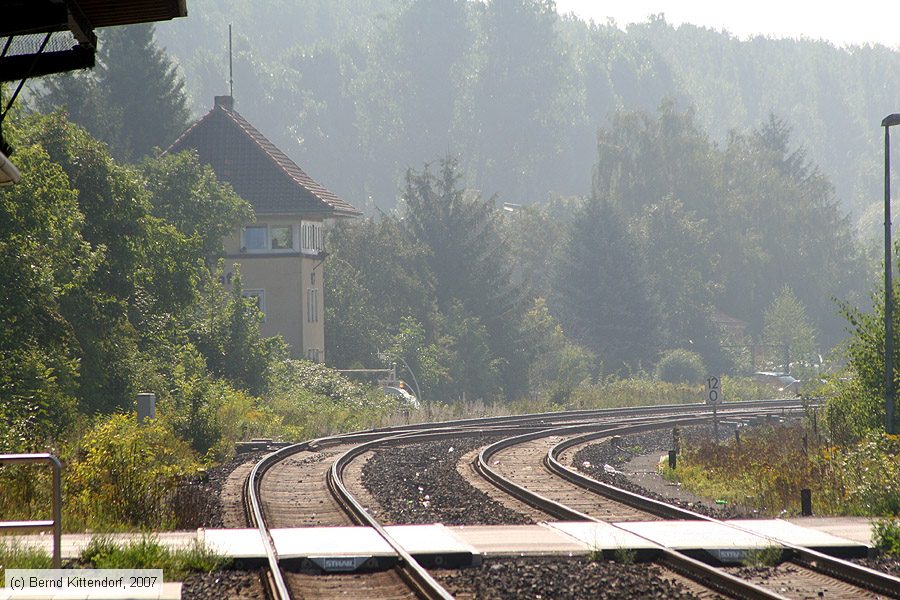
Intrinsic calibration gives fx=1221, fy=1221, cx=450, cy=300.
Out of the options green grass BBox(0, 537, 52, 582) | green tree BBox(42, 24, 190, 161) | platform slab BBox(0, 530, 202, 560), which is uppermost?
green tree BBox(42, 24, 190, 161)

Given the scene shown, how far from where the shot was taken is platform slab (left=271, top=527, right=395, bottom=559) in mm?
12266

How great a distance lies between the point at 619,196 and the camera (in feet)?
358

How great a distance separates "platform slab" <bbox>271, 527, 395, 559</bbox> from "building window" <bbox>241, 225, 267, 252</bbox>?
40028 millimetres

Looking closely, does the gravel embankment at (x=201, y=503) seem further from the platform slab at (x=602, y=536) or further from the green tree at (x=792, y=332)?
the green tree at (x=792, y=332)

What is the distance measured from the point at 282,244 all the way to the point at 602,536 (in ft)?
136

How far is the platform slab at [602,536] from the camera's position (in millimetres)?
12863

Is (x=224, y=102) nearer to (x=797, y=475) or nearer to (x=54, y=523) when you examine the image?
(x=797, y=475)

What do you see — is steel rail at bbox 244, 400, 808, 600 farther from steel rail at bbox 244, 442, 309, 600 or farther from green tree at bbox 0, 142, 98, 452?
green tree at bbox 0, 142, 98, 452

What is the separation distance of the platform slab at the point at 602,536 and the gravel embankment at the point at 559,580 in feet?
1.44

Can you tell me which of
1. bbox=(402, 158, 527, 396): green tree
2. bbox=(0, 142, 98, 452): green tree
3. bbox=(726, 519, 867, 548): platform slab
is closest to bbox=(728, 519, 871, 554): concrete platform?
bbox=(726, 519, 867, 548): platform slab

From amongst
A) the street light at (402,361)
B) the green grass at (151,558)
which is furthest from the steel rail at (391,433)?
the street light at (402,361)

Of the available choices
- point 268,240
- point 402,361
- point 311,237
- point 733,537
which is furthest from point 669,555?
point 402,361

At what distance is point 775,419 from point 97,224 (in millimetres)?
22063

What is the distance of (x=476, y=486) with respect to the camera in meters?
20.6
